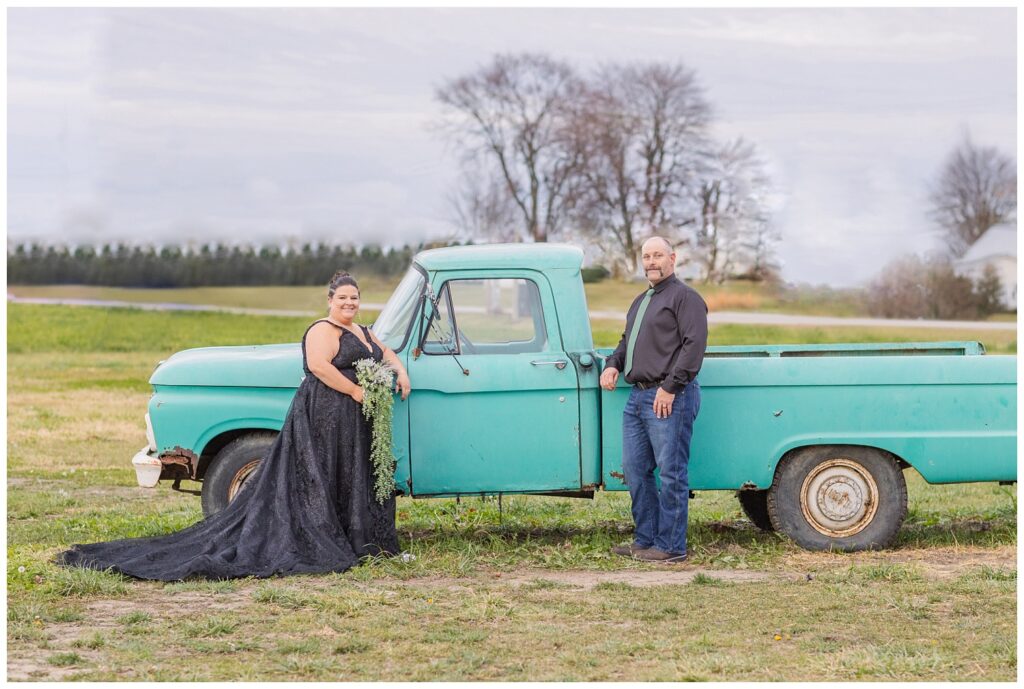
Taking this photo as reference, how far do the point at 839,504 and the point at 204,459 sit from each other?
3.88m

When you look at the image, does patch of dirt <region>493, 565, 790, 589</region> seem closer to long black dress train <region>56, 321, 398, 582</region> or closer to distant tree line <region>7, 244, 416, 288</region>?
long black dress train <region>56, 321, 398, 582</region>

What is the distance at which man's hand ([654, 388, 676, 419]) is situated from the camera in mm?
7434

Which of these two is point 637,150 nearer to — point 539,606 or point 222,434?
point 222,434

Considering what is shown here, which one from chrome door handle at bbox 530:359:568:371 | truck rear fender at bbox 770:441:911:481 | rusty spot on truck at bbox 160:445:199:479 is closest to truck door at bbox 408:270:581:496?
chrome door handle at bbox 530:359:568:371

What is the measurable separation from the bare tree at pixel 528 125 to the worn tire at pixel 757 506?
22.0 metres

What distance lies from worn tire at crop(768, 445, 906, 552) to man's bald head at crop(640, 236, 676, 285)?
1.41m

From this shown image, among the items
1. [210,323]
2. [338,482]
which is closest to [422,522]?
[338,482]

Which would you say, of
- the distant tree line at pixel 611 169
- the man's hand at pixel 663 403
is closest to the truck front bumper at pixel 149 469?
the man's hand at pixel 663 403

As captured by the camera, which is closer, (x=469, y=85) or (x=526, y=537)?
(x=526, y=537)

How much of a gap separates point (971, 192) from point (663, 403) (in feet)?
97.8

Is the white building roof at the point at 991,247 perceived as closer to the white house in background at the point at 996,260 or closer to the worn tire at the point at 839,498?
the white house in background at the point at 996,260

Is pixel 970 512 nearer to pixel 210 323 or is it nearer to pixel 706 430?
pixel 706 430

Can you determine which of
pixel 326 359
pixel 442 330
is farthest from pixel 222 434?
pixel 442 330

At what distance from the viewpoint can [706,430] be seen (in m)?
7.94
